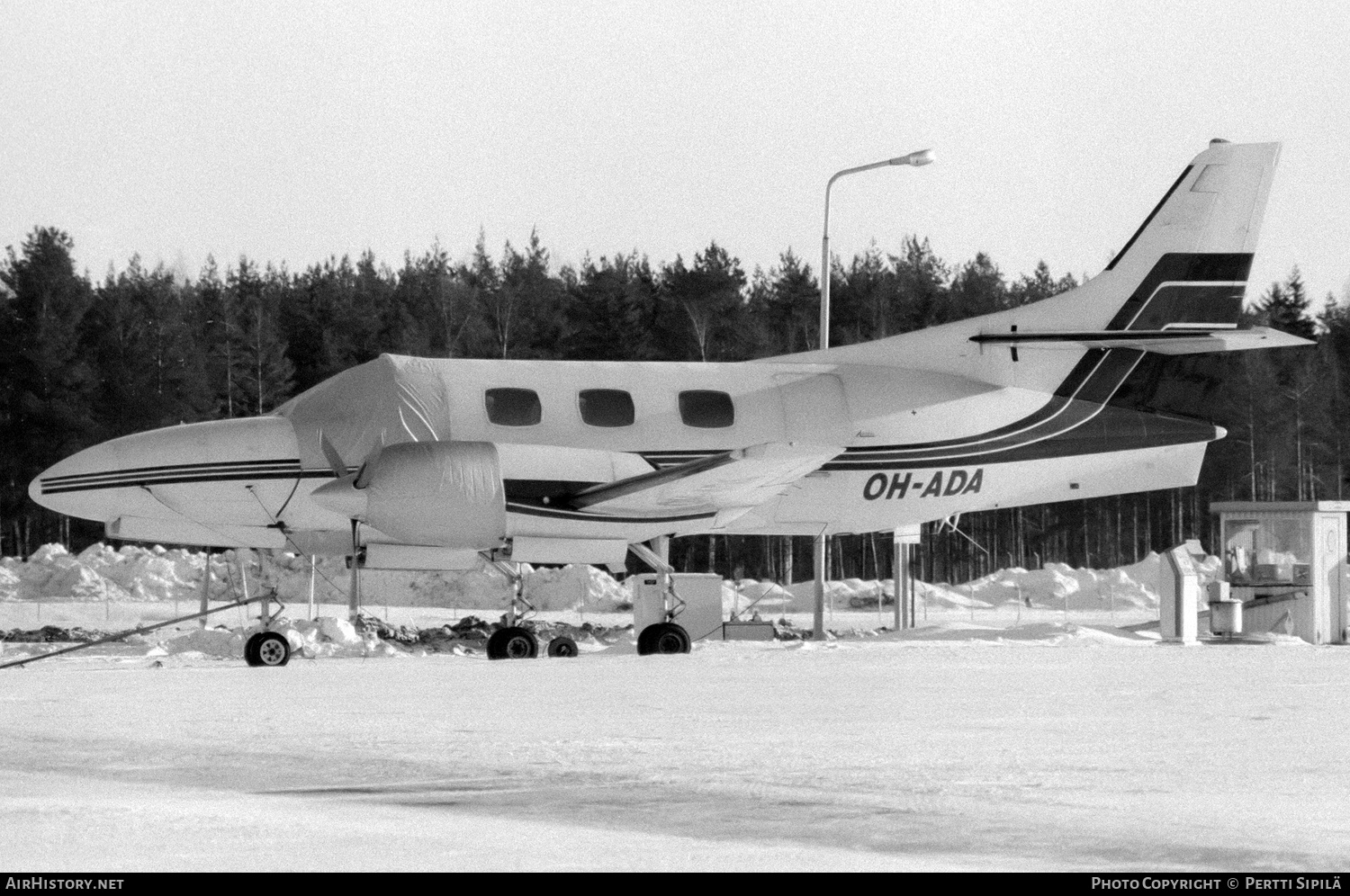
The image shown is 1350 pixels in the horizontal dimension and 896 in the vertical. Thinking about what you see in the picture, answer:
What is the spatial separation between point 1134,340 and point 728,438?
5854 millimetres

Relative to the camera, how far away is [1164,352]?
23.0 m

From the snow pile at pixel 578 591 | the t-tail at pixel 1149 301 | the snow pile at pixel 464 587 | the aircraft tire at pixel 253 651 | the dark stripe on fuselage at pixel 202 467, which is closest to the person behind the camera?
the aircraft tire at pixel 253 651

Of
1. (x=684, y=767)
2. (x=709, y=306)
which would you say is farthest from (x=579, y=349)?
(x=684, y=767)

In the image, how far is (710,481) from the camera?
65.5 feet

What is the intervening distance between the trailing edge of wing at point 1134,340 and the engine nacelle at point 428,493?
24.8ft

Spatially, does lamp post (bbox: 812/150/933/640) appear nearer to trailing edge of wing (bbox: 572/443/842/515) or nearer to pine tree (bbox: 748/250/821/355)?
trailing edge of wing (bbox: 572/443/842/515)

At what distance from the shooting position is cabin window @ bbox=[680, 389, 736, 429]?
71.3 feet

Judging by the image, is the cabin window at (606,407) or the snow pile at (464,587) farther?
the snow pile at (464,587)

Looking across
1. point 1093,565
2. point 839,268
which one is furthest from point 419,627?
point 839,268

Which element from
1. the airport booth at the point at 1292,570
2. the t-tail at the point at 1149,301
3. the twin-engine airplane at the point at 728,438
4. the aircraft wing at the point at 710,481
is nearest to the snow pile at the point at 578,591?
the airport booth at the point at 1292,570

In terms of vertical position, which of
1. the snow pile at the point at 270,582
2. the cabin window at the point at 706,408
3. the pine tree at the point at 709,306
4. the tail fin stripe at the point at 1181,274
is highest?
the pine tree at the point at 709,306

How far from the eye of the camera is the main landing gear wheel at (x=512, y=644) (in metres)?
21.4

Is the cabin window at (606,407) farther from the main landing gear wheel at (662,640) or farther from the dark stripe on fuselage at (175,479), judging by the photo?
the dark stripe on fuselage at (175,479)

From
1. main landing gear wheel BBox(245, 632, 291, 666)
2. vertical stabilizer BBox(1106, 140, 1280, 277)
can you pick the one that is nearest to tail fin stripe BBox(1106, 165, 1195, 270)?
vertical stabilizer BBox(1106, 140, 1280, 277)
